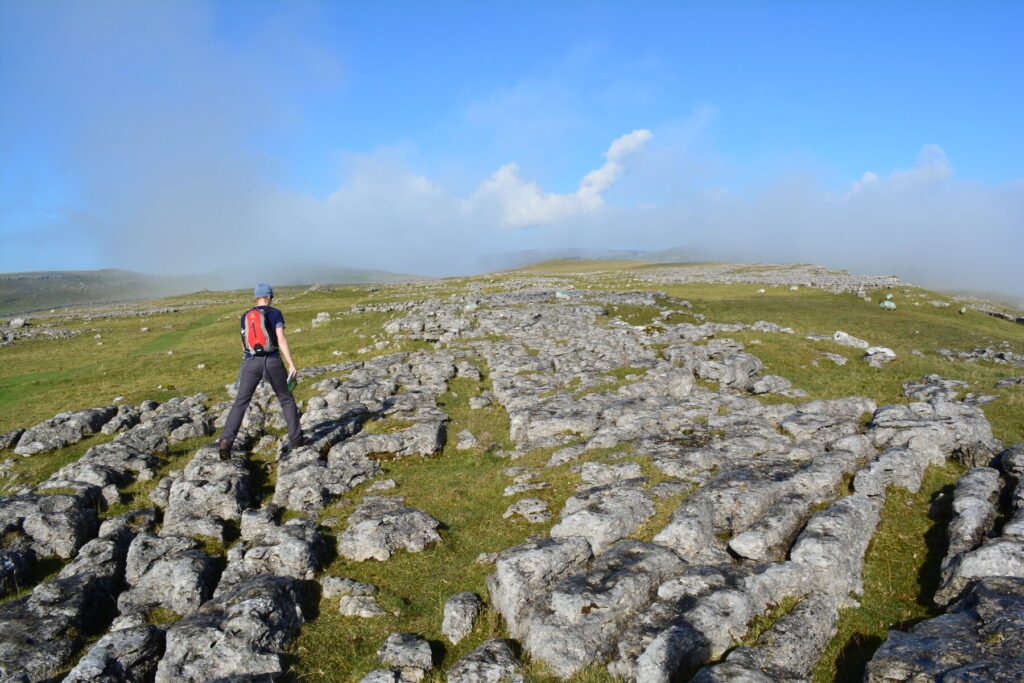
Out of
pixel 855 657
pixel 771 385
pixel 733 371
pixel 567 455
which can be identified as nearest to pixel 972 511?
pixel 855 657

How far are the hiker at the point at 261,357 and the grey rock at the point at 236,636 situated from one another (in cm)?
917

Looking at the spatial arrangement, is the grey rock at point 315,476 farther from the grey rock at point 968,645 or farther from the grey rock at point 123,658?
the grey rock at point 968,645

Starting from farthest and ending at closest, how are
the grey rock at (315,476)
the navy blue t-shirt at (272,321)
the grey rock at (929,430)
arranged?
the navy blue t-shirt at (272,321)
the grey rock at (929,430)
the grey rock at (315,476)

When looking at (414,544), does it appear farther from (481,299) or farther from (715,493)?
(481,299)

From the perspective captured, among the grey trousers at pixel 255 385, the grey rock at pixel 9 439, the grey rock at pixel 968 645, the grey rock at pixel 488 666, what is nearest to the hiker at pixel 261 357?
the grey trousers at pixel 255 385

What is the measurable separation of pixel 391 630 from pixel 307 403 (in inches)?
870

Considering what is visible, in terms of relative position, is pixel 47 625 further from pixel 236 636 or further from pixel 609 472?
pixel 609 472

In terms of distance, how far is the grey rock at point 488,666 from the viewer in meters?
9.67

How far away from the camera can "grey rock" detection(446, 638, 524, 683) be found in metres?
9.67

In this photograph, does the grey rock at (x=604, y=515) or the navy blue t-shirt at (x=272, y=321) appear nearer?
the grey rock at (x=604, y=515)

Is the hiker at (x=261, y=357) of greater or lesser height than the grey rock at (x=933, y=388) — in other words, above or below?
above

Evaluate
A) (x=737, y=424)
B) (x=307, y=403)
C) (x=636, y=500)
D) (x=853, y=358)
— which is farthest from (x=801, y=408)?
(x=307, y=403)

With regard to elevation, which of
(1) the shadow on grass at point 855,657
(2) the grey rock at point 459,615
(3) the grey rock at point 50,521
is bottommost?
(1) the shadow on grass at point 855,657

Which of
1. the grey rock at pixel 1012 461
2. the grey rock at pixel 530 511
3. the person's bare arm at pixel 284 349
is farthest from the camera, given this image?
the person's bare arm at pixel 284 349
